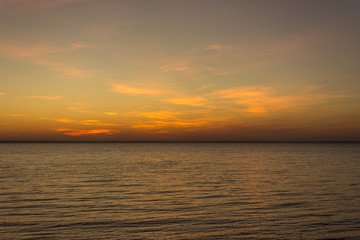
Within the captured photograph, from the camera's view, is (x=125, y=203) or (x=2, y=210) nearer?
(x=2, y=210)

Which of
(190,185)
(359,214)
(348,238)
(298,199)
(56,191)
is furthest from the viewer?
(190,185)

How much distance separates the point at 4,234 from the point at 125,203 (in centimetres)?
1097

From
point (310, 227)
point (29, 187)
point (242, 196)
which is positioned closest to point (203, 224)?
point (310, 227)

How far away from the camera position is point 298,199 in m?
30.2

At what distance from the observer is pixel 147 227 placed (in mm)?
20500

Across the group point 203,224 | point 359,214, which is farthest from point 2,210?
point 359,214

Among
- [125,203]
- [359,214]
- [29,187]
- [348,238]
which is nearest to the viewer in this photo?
[348,238]

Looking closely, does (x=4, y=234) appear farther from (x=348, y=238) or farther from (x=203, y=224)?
(x=348, y=238)

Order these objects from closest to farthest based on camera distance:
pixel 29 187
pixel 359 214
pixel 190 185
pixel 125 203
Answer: pixel 359 214 → pixel 125 203 → pixel 29 187 → pixel 190 185

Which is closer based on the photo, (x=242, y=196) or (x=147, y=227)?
(x=147, y=227)

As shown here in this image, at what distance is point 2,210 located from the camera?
24.7 meters

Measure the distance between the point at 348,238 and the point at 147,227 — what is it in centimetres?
1198

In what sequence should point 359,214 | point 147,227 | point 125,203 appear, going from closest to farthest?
point 147,227 → point 359,214 → point 125,203

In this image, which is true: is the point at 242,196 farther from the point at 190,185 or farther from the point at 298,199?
the point at 190,185
